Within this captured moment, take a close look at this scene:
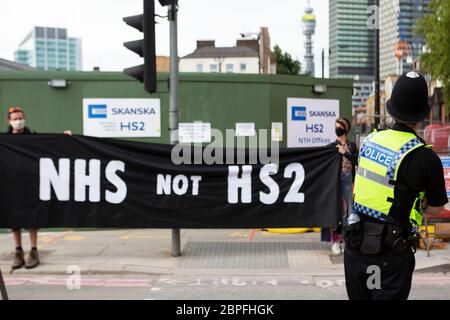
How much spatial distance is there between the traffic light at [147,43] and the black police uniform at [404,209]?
4796 mm

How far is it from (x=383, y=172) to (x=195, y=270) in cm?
438

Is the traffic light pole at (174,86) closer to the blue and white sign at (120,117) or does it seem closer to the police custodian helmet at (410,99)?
→ the blue and white sign at (120,117)

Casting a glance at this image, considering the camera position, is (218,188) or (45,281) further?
(218,188)

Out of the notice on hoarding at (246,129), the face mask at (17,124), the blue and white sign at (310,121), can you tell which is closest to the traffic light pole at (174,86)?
the face mask at (17,124)

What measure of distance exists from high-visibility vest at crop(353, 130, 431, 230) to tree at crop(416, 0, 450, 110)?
26.1m

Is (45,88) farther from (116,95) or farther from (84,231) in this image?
(84,231)

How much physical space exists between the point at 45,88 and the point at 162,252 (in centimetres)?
405

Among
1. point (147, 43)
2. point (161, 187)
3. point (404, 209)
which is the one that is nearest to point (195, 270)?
point (161, 187)

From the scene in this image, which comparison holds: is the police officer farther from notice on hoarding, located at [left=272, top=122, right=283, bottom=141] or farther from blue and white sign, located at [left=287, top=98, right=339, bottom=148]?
blue and white sign, located at [left=287, top=98, right=339, bottom=148]

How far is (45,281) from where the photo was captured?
6.62 m

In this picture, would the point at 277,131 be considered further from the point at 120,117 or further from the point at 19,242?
the point at 19,242

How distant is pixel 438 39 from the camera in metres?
27.0
